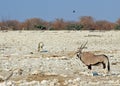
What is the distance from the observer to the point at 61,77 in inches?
481

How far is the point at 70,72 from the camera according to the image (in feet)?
44.5

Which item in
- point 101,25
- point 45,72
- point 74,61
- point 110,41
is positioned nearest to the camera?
point 45,72

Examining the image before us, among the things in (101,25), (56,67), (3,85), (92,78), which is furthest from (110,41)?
(101,25)

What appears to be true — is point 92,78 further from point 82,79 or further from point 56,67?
point 56,67

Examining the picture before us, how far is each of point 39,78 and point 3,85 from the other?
1847 millimetres

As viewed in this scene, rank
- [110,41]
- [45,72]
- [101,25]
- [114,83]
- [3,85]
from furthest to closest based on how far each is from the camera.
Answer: [101,25] → [110,41] → [45,72] → [114,83] → [3,85]

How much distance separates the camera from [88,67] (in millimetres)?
14094

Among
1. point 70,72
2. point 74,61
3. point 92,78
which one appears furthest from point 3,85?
point 74,61

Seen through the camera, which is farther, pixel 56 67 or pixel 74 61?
pixel 74 61

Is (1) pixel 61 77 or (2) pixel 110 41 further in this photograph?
(2) pixel 110 41

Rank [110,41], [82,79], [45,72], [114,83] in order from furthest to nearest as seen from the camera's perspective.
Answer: [110,41], [45,72], [82,79], [114,83]

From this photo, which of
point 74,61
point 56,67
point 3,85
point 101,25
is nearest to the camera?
point 3,85

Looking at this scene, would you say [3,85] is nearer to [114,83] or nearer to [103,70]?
[114,83]

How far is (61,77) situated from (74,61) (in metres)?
5.00
